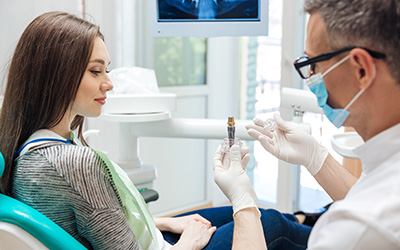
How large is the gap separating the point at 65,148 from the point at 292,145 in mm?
713

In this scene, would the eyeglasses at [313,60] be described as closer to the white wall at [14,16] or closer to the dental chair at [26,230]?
the dental chair at [26,230]

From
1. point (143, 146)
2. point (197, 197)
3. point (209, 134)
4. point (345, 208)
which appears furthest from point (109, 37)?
point (345, 208)

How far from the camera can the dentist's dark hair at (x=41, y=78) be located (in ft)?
4.00

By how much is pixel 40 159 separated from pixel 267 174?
8.22 ft

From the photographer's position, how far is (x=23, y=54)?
1237mm

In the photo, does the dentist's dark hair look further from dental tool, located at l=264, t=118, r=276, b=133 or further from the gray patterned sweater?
dental tool, located at l=264, t=118, r=276, b=133

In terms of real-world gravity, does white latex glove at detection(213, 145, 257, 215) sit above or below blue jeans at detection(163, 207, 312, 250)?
above

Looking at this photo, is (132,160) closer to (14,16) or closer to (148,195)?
(148,195)

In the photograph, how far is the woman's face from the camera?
1.30 meters

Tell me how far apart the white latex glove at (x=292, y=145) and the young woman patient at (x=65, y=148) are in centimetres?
31

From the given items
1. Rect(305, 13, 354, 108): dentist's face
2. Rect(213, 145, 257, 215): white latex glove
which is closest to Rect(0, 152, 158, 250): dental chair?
Rect(213, 145, 257, 215): white latex glove

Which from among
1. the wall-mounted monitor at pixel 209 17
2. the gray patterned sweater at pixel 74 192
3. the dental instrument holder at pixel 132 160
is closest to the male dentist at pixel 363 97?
the gray patterned sweater at pixel 74 192

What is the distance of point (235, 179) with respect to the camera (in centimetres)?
132

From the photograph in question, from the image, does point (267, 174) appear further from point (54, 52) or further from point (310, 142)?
point (54, 52)
